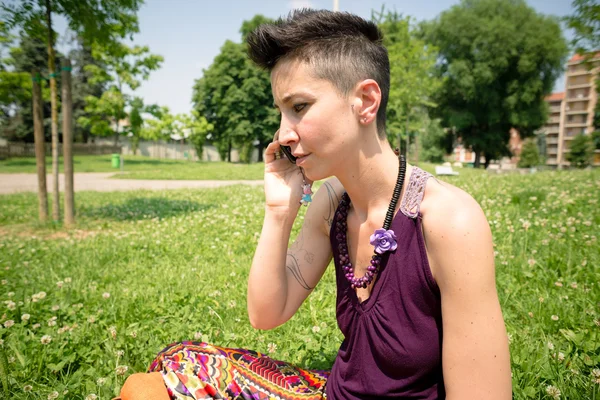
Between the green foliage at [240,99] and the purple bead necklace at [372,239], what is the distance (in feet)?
130

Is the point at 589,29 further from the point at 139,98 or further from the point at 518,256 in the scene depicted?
the point at 139,98

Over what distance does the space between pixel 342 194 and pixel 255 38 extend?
0.81m

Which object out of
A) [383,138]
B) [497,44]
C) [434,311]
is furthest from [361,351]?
[497,44]

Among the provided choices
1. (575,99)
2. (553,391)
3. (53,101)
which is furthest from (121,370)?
(575,99)

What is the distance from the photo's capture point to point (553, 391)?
2.09 metres

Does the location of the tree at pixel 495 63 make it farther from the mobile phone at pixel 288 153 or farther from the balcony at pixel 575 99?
the balcony at pixel 575 99

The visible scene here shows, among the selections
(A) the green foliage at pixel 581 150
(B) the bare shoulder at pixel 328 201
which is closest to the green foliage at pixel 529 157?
(A) the green foliage at pixel 581 150

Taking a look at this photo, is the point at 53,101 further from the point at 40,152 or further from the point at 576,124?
the point at 576,124

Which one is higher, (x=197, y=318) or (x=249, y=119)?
(x=249, y=119)

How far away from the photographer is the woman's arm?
1300mm

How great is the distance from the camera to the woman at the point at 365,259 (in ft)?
4.34

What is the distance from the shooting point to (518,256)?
4.16 metres

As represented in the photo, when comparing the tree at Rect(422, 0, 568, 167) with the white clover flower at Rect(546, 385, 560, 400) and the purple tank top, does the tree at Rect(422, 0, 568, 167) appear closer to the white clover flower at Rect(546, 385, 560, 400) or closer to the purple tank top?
the white clover flower at Rect(546, 385, 560, 400)

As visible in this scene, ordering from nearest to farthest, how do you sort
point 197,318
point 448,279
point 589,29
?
point 448,279 < point 197,318 < point 589,29
